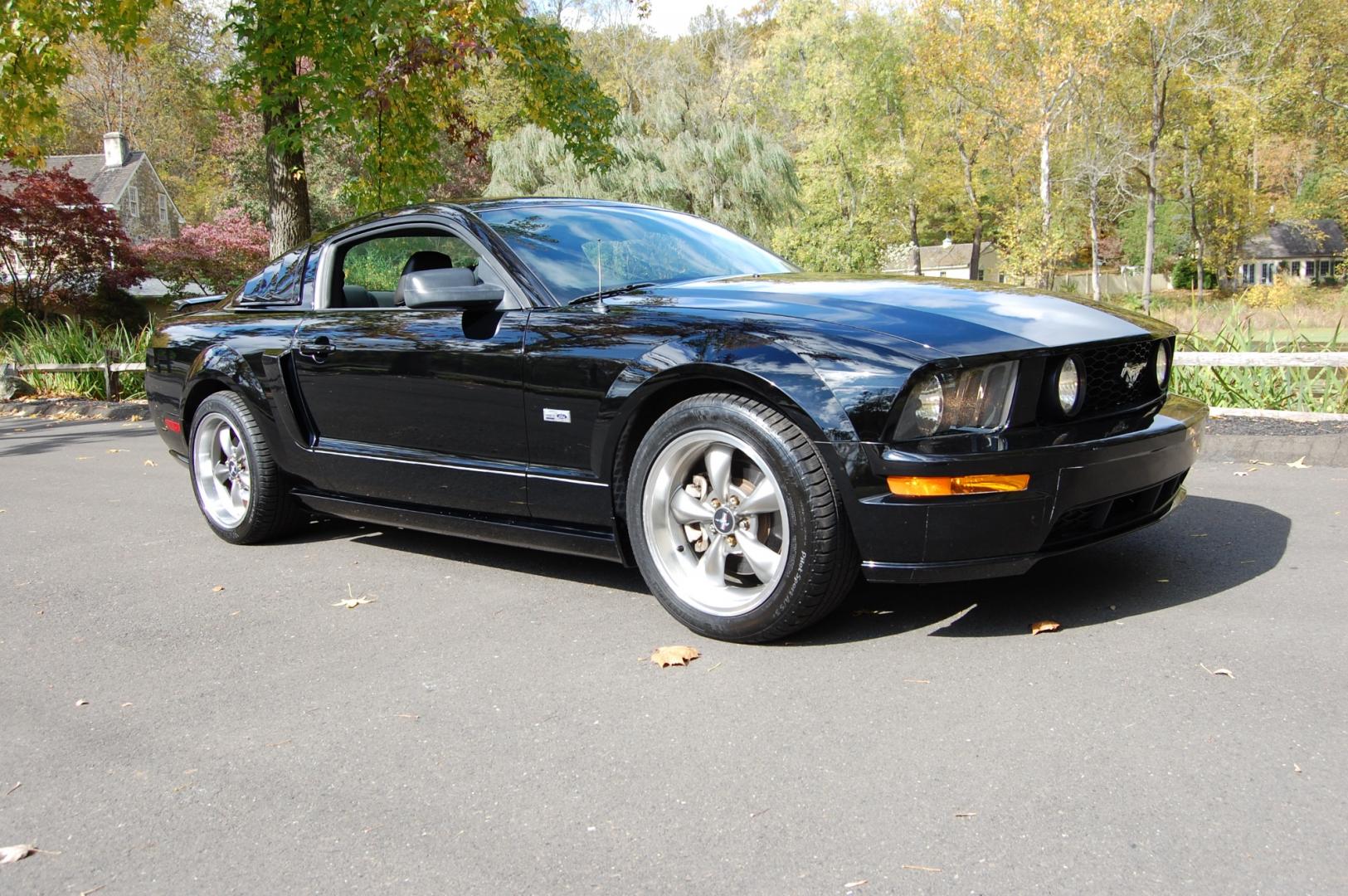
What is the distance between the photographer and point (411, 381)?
4527 millimetres

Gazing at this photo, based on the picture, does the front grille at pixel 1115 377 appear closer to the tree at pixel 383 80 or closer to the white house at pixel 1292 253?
the tree at pixel 383 80

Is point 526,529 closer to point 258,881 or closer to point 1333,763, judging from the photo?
point 258,881

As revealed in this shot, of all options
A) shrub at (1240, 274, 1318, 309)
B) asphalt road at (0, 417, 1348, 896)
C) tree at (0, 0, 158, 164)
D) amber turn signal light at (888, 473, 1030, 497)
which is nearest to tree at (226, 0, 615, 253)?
tree at (0, 0, 158, 164)

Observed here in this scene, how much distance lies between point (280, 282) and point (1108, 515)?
13.1 feet

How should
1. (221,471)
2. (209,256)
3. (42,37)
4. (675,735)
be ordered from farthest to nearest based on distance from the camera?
(209,256) < (42,37) < (221,471) < (675,735)

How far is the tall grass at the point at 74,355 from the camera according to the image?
572 inches

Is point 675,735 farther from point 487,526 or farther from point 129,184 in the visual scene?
point 129,184

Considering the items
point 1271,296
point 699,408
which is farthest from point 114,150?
point 699,408

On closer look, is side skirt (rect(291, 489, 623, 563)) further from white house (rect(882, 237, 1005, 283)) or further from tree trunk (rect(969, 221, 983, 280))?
white house (rect(882, 237, 1005, 283))

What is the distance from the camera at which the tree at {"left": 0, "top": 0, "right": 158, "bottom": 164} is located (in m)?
11.9

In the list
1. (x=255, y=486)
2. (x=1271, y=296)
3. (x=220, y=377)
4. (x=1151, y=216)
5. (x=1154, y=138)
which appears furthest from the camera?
(x=1151, y=216)

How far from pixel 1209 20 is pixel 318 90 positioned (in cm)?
3775

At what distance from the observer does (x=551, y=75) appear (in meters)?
13.6

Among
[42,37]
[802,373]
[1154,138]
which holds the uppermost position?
[1154,138]
